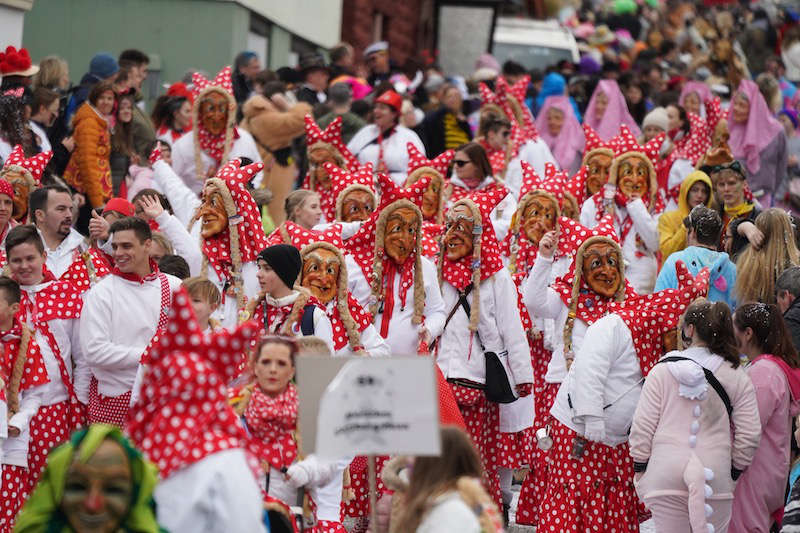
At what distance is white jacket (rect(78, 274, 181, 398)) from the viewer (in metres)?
9.46

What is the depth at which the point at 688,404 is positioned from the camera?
9094 millimetres

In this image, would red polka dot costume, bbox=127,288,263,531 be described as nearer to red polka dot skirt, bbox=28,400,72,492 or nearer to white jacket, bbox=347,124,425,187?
red polka dot skirt, bbox=28,400,72,492

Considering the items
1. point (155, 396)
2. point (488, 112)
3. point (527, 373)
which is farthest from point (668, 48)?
point (155, 396)

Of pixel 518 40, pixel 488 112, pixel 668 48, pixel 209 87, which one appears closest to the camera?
pixel 209 87

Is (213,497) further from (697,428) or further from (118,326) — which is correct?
(697,428)

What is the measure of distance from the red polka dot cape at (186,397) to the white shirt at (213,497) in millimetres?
42

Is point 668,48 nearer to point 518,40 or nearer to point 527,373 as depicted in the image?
point 518,40

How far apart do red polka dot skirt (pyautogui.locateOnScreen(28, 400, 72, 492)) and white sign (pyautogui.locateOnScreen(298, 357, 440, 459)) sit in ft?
11.0

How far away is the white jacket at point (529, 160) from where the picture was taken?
16625 mm

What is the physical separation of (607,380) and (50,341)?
3265 millimetres

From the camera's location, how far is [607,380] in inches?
390

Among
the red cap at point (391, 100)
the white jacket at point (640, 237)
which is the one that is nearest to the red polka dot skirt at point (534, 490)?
the white jacket at point (640, 237)

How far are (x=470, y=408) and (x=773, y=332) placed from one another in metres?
2.31

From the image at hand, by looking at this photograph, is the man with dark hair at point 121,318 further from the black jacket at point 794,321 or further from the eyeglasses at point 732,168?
the eyeglasses at point 732,168
